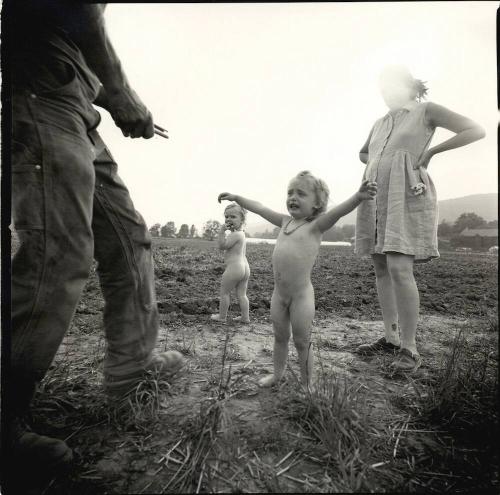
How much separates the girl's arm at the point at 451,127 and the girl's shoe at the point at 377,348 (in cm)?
148

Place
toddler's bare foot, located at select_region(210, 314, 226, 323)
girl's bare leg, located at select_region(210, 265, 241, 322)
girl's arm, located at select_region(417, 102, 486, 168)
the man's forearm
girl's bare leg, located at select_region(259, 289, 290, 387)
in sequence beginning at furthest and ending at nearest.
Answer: girl's bare leg, located at select_region(210, 265, 241, 322)
toddler's bare foot, located at select_region(210, 314, 226, 323)
girl's arm, located at select_region(417, 102, 486, 168)
girl's bare leg, located at select_region(259, 289, 290, 387)
the man's forearm

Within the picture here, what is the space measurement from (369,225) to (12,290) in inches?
99.9

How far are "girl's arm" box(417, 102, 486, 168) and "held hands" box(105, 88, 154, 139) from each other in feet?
6.49

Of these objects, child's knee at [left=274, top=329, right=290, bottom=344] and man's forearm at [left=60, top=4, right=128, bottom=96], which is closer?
man's forearm at [left=60, top=4, right=128, bottom=96]

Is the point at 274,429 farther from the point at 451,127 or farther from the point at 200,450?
the point at 451,127

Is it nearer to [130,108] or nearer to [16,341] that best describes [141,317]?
[16,341]

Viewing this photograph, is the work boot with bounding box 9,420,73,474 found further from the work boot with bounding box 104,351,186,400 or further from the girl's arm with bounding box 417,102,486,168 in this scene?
the girl's arm with bounding box 417,102,486,168

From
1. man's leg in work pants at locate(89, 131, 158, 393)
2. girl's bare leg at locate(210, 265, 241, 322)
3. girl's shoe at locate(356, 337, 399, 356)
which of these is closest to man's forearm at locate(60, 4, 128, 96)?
man's leg in work pants at locate(89, 131, 158, 393)

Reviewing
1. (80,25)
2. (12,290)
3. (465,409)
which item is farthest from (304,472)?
(80,25)

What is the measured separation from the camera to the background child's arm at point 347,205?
1.94m

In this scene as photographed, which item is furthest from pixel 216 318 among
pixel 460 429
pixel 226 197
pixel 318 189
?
pixel 460 429

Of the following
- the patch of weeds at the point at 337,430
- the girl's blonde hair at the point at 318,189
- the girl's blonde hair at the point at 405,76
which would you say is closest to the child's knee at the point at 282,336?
the patch of weeds at the point at 337,430

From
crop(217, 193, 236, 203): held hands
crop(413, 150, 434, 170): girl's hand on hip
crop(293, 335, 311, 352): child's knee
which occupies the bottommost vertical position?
crop(293, 335, 311, 352): child's knee

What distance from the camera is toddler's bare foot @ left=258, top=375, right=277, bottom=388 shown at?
2.23 m
